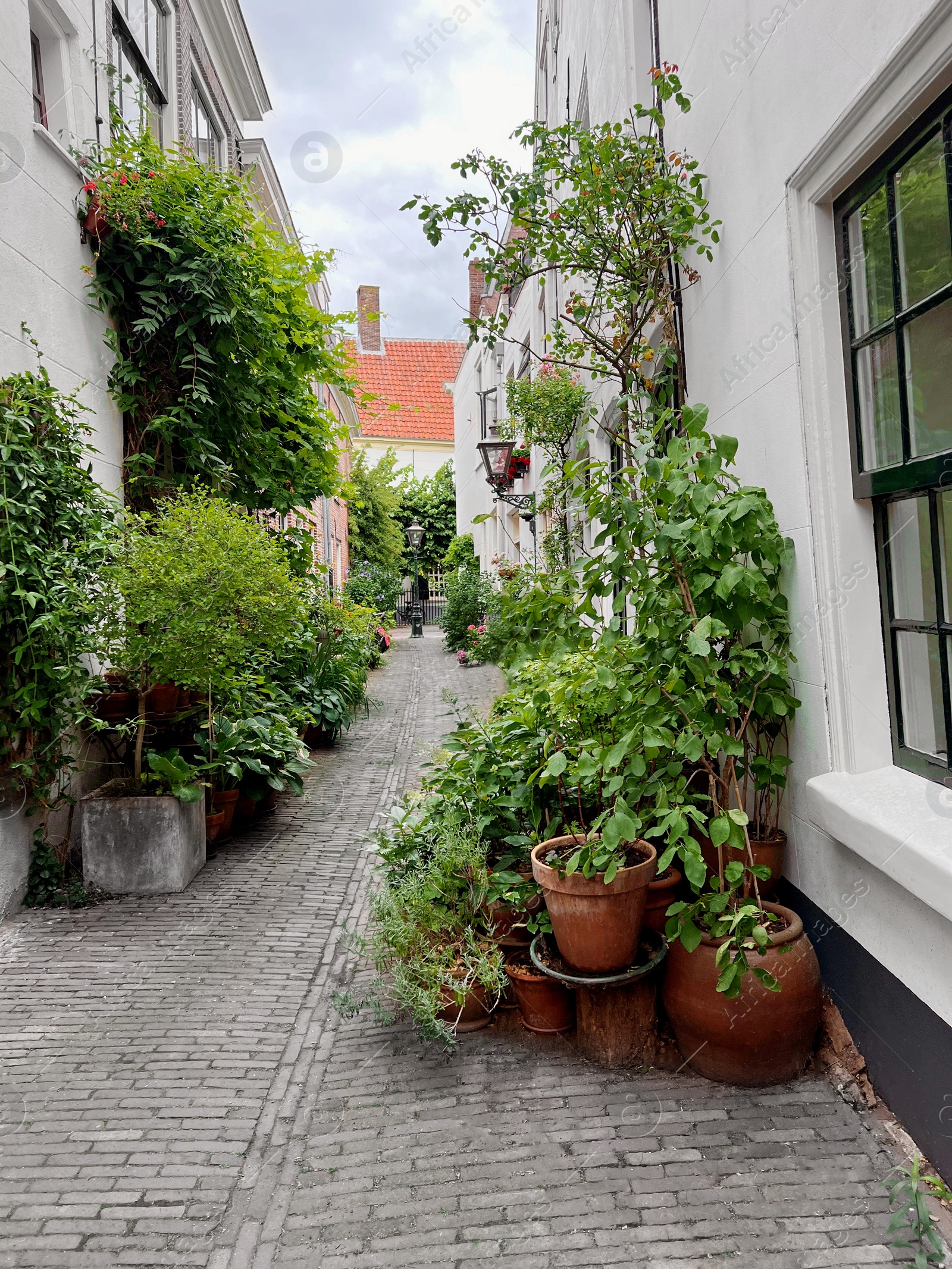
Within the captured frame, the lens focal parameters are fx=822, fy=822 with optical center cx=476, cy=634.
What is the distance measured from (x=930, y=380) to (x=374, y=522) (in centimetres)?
2214

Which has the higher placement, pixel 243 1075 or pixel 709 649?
pixel 709 649

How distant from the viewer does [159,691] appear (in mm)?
5605

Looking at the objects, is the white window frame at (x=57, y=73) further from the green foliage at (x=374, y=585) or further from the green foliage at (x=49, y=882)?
the green foliage at (x=374, y=585)

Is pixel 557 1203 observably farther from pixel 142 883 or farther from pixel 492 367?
pixel 492 367

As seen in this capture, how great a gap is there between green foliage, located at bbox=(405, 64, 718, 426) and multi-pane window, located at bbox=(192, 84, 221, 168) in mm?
6126

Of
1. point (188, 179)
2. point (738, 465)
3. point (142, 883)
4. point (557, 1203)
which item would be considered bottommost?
point (557, 1203)

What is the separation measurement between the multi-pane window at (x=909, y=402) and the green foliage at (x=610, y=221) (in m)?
1.17

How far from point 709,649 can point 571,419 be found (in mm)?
6098

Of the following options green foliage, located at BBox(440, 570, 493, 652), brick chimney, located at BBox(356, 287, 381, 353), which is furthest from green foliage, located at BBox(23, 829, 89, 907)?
brick chimney, located at BBox(356, 287, 381, 353)

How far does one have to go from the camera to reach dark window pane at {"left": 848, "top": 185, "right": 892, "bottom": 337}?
2568mm

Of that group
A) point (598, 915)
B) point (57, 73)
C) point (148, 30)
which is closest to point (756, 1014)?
point (598, 915)

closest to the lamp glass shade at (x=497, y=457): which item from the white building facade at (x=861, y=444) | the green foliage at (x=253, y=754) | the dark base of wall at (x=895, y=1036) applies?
the green foliage at (x=253, y=754)

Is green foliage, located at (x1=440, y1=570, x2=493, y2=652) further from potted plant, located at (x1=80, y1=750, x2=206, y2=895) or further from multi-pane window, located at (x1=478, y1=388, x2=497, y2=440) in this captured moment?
potted plant, located at (x1=80, y1=750, x2=206, y2=895)

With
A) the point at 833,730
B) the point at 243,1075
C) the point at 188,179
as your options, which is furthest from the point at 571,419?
the point at 243,1075
